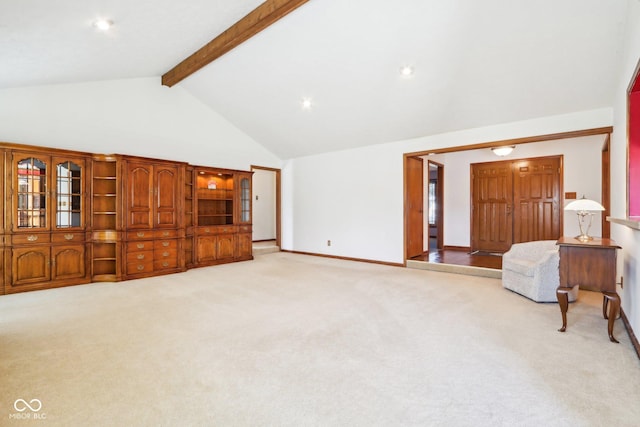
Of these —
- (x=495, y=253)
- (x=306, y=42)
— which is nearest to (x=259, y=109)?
(x=306, y=42)

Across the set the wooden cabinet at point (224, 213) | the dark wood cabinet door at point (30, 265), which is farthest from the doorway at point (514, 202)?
the dark wood cabinet door at point (30, 265)

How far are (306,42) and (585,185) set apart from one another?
5.62 m

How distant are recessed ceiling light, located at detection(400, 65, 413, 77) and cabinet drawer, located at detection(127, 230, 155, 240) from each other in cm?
471

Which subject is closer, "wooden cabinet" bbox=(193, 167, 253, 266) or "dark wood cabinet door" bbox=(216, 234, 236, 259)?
"wooden cabinet" bbox=(193, 167, 253, 266)

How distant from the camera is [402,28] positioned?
3.68m

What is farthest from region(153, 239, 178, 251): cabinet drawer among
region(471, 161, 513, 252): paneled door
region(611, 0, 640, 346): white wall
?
region(471, 161, 513, 252): paneled door

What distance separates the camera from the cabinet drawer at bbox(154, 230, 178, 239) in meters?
5.39

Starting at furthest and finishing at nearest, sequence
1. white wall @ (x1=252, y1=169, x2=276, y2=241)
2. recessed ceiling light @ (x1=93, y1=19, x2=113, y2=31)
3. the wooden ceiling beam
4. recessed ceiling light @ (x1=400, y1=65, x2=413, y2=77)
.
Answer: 1. white wall @ (x1=252, y1=169, x2=276, y2=241)
2. recessed ceiling light @ (x1=400, y1=65, x2=413, y2=77)
3. the wooden ceiling beam
4. recessed ceiling light @ (x1=93, y1=19, x2=113, y2=31)

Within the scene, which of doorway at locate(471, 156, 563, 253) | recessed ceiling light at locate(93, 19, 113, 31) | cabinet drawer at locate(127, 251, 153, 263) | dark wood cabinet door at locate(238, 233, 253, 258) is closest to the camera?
recessed ceiling light at locate(93, 19, 113, 31)

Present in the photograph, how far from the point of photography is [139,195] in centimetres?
519

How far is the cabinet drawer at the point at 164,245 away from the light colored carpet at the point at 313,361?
1.39m

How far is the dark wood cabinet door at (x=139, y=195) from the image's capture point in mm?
5074

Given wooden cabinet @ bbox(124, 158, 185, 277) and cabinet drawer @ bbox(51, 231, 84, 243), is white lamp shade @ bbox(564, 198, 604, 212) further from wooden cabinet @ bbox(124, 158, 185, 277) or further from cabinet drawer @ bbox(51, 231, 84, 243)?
cabinet drawer @ bbox(51, 231, 84, 243)

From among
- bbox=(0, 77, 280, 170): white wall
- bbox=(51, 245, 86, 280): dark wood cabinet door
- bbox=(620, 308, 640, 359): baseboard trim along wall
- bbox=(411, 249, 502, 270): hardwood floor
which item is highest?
bbox=(0, 77, 280, 170): white wall
